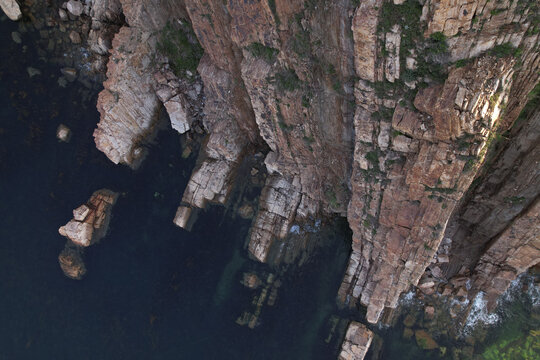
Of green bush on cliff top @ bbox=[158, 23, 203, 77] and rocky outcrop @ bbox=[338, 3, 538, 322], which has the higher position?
green bush on cliff top @ bbox=[158, 23, 203, 77]

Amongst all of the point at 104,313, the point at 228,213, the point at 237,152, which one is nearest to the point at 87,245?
the point at 104,313

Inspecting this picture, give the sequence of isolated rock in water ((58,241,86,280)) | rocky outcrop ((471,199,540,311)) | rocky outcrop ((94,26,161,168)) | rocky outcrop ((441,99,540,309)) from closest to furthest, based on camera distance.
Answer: rocky outcrop ((441,99,540,309))
rocky outcrop ((471,199,540,311))
rocky outcrop ((94,26,161,168))
isolated rock in water ((58,241,86,280))

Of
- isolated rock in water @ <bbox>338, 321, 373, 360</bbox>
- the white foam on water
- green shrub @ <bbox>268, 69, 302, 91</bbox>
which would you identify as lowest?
isolated rock in water @ <bbox>338, 321, 373, 360</bbox>

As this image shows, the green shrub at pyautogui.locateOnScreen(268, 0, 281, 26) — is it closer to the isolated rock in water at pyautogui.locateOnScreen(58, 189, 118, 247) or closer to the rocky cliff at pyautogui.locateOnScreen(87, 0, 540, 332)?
the rocky cliff at pyautogui.locateOnScreen(87, 0, 540, 332)

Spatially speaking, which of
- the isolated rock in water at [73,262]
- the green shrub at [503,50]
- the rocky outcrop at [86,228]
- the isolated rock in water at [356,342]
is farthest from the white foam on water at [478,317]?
the isolated rock in water at [73,262]

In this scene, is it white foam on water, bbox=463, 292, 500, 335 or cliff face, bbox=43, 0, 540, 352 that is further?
white foam on water, bbox=463, 292, 500, 335

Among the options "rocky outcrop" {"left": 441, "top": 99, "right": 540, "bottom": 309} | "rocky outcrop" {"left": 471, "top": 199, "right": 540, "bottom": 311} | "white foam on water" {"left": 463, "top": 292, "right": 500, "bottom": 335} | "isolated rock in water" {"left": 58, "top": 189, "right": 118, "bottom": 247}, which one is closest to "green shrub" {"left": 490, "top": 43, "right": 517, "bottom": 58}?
"rocky outcrop" {"left": 441, "top": 99, "right": 540, "bottom": 309}

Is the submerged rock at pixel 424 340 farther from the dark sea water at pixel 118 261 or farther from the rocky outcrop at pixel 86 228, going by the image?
the rocky outcrop at pixel 86 228
